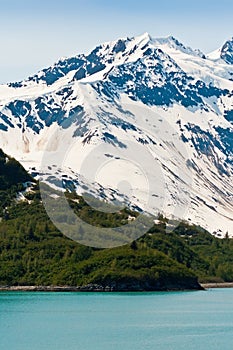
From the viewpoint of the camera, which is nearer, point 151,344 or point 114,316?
point 151,344

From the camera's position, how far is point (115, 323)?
134 meters

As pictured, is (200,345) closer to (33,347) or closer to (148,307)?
(33,347)

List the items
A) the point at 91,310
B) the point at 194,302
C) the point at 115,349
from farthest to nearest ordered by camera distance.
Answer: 1. the point at 194,302
2. the point at 91,310
3. the point at 115,349

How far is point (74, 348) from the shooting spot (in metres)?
109

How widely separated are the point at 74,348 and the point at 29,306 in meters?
55.7

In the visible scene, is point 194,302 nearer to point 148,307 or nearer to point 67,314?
point 148,307

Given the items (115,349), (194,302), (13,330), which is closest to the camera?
(115,349)

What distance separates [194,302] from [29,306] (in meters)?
34.0

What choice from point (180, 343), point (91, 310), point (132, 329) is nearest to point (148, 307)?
point (91, 310)

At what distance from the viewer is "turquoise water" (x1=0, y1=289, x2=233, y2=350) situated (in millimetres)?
Result: 113562

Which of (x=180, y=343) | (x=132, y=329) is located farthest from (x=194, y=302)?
(x=180, y=343)

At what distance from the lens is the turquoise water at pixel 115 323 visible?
11356cm

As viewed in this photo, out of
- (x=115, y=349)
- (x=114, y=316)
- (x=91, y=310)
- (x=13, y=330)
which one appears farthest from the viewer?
(x=91, y=310)

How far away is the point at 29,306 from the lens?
536 feet
